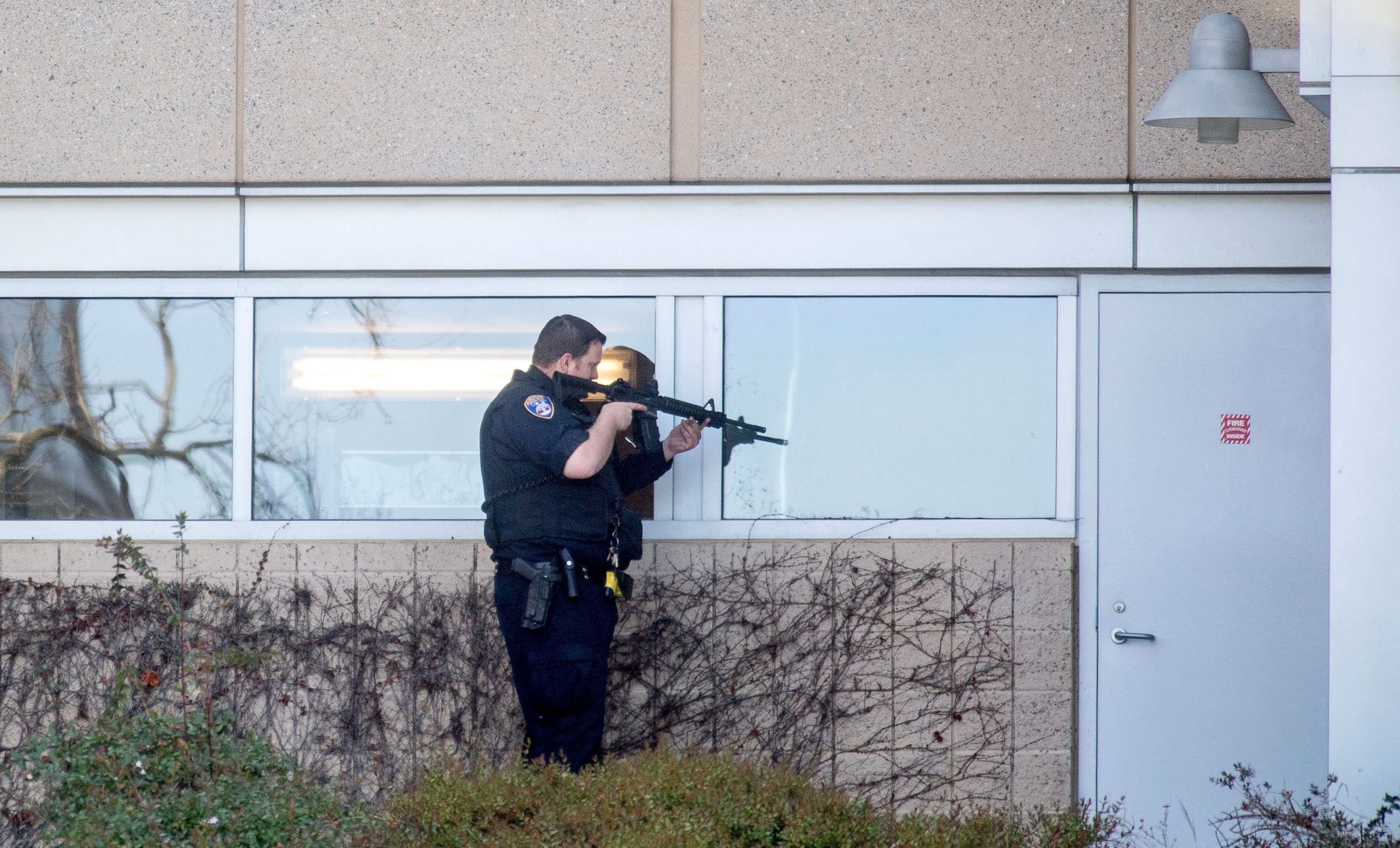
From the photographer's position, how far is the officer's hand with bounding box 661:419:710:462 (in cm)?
541

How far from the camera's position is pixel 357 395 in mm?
5750

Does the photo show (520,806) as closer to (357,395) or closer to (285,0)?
(357,395)

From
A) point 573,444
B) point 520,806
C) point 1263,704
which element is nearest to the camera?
point 520,806

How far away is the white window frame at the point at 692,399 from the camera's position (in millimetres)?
5645

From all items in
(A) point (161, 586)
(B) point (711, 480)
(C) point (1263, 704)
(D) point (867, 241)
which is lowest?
(C) point (1263, 704)

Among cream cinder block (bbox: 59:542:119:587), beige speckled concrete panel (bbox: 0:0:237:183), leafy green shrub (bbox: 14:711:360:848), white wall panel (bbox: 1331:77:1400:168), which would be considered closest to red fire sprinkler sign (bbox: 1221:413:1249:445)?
white wall panel (bbox: 1331:77:1400:168)

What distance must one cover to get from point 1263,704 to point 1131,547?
791mm

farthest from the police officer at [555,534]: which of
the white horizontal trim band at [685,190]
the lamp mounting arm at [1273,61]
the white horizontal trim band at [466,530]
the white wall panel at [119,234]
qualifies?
the lamp mounting arm at [1273,61]

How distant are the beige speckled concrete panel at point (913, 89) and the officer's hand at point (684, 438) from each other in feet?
3.34

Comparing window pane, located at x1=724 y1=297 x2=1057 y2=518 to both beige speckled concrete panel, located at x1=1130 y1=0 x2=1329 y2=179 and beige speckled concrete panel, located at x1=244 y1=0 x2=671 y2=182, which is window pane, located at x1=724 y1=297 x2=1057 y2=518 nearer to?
beige speckled concrete panel, located at x1=1130 y1=0 x2=1329 y2=179

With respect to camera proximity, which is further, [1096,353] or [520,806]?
[1096,353]

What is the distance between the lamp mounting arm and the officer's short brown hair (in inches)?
95.2

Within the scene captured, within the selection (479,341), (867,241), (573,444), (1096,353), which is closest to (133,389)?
(479,341)

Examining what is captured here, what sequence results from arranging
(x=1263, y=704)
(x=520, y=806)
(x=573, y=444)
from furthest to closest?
(x=1263, y=704)
(x=573, y=444)
(x=520, y=806)
